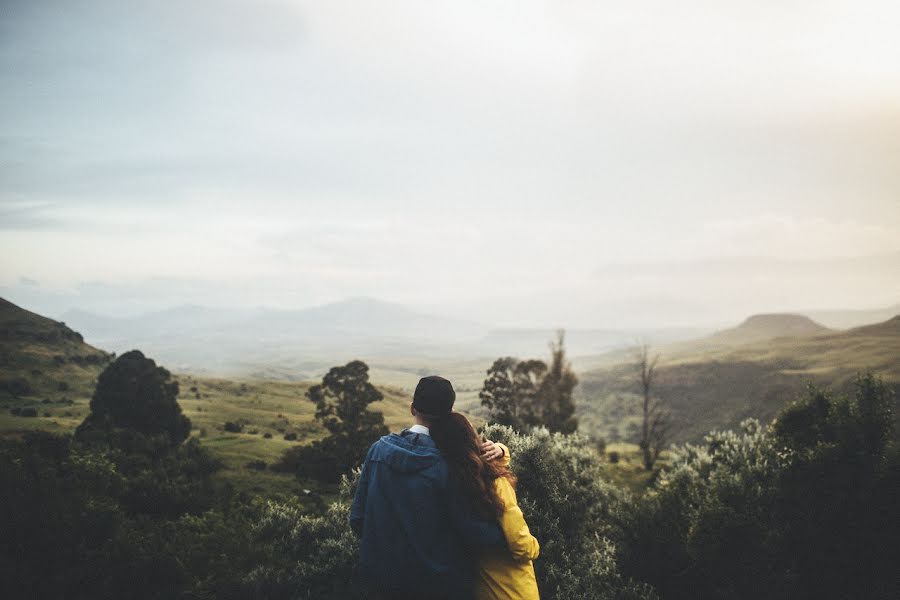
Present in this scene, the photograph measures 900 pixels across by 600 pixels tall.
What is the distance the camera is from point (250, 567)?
10.2 m

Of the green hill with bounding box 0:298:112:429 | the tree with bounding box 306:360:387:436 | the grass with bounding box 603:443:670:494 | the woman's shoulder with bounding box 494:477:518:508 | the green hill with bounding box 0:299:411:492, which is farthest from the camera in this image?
the green hill with bounding box 0:298:112:429

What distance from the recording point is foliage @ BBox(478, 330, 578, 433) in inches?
1873

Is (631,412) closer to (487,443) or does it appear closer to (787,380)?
(787,380)

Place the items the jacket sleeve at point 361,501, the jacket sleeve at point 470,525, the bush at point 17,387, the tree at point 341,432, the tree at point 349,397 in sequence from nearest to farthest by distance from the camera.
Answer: the jacket sleeve at point 470,525 < the jacket sleeve at point 361,501 < the tree at point 341,432 < the tree at point 349,397 < the bush at point 17,387

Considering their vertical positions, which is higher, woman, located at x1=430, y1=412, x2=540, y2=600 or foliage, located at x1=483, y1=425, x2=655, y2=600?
woman, located at x1=430, y1=412, x2=540, y2=600

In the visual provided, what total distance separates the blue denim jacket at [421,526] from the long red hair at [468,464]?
0.08m

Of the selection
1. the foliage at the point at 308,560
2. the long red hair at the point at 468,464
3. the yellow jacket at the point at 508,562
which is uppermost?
the long red hair at the point at 468,464

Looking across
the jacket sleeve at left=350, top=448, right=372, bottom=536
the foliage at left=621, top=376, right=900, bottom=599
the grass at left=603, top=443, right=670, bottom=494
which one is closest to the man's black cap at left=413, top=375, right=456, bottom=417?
the jacket sleeve at left=350, top=448, right=372, bottom=536

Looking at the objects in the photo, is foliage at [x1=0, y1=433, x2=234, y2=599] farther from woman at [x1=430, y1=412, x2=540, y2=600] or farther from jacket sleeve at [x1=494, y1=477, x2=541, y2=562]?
jacket sleeve at [x1=494, y1=477, x2=541, y2=562]

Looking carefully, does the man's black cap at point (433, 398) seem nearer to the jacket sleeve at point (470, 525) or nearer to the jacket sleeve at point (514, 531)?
the jacket sleeve at point (470, 525)

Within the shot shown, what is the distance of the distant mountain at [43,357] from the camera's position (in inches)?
1999

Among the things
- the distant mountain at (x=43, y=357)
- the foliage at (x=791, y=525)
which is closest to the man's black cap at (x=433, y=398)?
the foliage at (x=791, y=525)

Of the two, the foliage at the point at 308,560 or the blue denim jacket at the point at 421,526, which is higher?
the blue denim jacket at the point at 421,526

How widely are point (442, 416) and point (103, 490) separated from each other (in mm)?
13332
